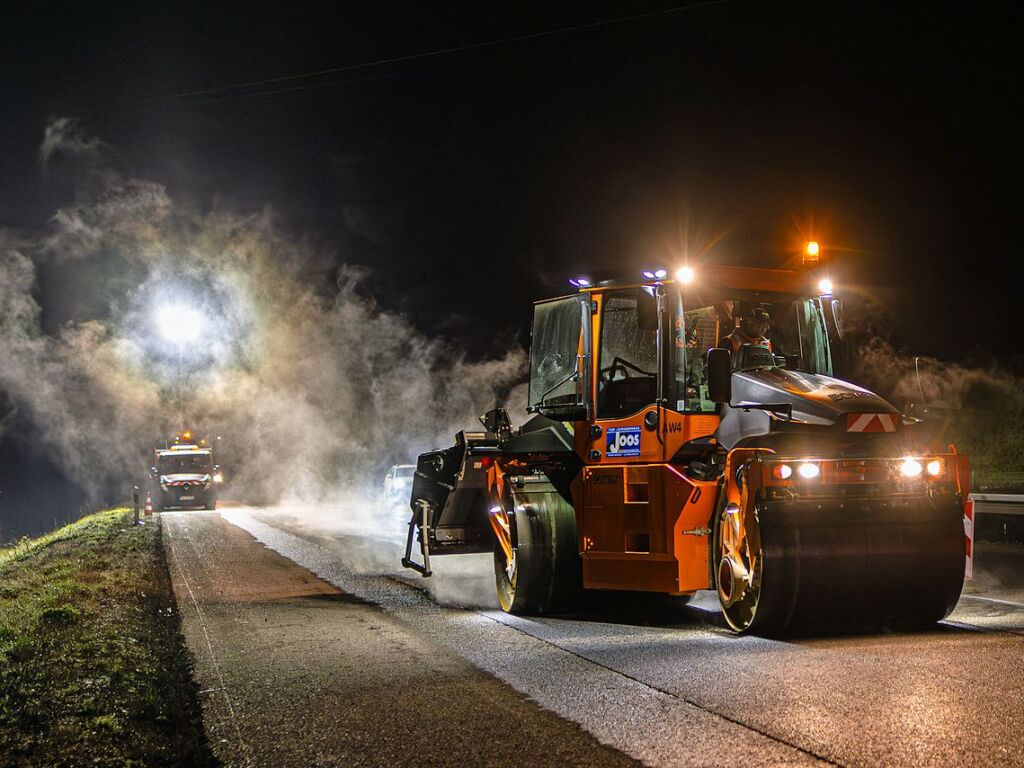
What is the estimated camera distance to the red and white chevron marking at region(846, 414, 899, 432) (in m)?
8.27

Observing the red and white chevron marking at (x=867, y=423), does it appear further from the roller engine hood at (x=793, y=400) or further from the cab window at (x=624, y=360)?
the cab window at (x=624, y=360)

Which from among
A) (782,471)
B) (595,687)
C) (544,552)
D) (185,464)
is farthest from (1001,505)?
(185,464)

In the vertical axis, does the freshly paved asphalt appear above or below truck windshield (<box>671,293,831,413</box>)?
below

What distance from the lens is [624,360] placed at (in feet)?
31.6

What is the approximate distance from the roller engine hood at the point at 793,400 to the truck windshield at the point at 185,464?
35245 millimetres

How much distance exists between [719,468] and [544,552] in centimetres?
206

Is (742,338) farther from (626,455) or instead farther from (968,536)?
(968,536)

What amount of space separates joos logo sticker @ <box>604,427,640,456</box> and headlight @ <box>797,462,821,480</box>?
66.5 inches

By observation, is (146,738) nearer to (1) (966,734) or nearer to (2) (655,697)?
(2) (655,697)

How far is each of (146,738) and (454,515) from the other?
648 centimetres

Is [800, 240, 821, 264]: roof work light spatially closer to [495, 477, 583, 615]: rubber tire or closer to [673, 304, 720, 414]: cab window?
[673, 304, 720, 414]: cab window

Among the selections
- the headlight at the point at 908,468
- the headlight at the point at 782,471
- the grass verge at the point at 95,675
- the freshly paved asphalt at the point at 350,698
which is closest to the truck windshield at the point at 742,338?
the headlight at the point at 782,471

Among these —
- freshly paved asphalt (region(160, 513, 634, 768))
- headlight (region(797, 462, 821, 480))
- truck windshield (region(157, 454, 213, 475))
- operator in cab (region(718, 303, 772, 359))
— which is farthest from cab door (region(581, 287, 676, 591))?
truck windshield (region(157, 454, 213, 475))

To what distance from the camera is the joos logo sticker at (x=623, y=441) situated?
30.0ft
